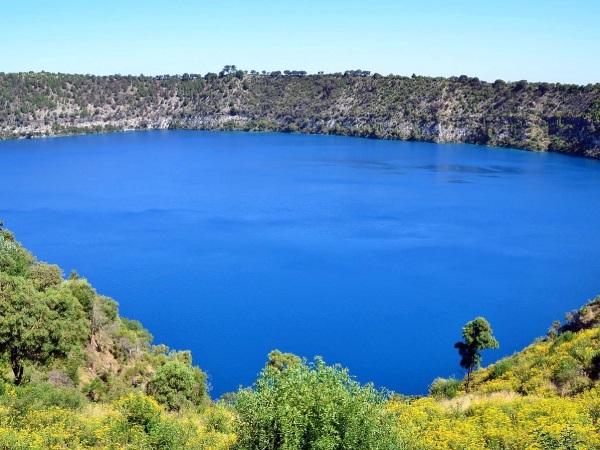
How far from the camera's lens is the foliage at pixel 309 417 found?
44.8 feet

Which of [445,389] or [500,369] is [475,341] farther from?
[500,369]

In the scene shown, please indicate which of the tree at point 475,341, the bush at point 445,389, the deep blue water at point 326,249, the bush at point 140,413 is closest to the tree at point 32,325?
the bush at point 140,413

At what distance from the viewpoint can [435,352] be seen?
144 ft

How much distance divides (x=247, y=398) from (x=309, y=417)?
193 cm

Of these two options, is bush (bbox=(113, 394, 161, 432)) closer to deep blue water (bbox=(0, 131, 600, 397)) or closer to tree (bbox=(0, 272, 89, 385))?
tree (bbox=(0, 272, 89, 385))

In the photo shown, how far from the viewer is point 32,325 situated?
2425 cm

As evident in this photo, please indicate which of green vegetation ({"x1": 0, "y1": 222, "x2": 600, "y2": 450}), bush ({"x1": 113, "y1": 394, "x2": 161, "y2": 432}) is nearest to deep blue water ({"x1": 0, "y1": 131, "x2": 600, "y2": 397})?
green vegetation ({"x1": 0, "y1": 222, "x2": 600, "y2": 450})

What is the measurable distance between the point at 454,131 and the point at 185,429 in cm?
16949

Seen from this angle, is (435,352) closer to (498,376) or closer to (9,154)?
(498,376)

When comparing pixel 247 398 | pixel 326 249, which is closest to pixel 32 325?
pixel 247 398

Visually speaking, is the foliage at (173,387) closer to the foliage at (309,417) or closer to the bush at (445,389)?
the foliage at (309,417)

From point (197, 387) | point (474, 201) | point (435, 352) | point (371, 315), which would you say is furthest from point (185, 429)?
point (474, 201)

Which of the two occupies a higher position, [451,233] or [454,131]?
[454,131]

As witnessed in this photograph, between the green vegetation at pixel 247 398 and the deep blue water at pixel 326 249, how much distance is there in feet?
36.8
